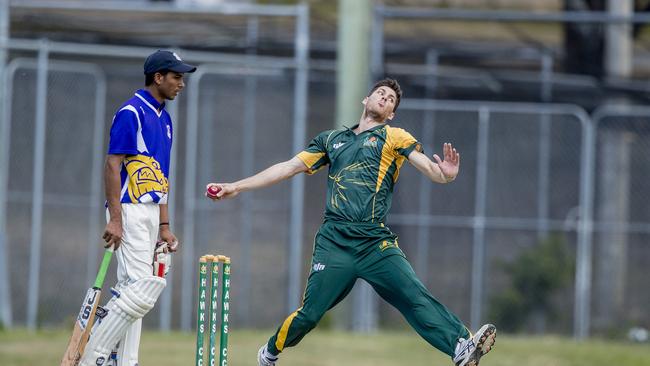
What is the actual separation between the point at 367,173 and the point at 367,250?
0.51 m

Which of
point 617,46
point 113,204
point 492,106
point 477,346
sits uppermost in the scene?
point 617,46

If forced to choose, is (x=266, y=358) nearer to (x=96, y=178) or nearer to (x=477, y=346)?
(x=477, y=346)

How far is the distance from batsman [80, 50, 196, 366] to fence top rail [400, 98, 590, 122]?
7.90 m

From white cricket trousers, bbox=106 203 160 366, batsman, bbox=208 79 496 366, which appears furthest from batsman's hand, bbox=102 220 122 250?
batsman, bbox=208 79 496 366

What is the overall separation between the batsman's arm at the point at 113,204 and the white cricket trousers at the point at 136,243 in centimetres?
14

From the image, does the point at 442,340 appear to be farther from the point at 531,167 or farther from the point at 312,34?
the point at 312,34

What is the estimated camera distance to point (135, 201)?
27.6ft

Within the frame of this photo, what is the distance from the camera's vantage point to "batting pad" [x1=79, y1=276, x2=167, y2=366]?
823cm

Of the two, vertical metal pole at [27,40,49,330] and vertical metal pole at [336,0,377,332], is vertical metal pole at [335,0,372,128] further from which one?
vertical metal pole at [27,40,49,330]

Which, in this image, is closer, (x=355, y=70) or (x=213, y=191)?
(x=213, y=191)

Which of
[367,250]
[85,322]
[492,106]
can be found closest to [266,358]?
[367,250]

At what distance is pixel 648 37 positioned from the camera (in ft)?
73.3

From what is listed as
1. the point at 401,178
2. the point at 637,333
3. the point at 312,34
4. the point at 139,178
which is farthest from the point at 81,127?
the point at 139,178

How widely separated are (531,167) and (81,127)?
639 centimetres
